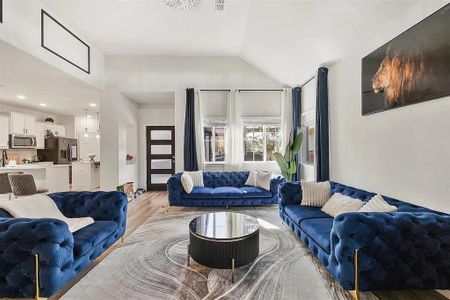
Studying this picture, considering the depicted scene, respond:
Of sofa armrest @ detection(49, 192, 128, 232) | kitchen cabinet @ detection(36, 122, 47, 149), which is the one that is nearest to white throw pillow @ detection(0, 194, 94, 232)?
sofa armrest @ detection(49, 192, 128, 232)

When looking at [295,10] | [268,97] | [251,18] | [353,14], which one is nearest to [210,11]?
[251,18]

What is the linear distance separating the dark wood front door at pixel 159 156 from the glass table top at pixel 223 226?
455 centimetres

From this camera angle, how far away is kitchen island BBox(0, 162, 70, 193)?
5.62 meters

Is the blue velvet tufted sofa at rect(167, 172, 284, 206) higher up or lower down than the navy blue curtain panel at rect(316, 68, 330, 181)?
lower down

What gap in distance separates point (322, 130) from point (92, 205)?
3.86 m

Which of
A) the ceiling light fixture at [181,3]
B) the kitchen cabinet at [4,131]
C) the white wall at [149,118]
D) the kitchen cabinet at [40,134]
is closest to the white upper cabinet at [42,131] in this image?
the kitchen cabinet at [40,134]

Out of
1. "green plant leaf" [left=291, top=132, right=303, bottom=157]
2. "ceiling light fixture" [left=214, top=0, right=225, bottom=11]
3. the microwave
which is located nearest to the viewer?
"ceiling light fixture" [left=214, top=0, right=225, bottom=11]

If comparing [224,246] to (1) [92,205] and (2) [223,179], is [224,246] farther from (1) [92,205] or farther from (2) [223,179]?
(2) [223,179]

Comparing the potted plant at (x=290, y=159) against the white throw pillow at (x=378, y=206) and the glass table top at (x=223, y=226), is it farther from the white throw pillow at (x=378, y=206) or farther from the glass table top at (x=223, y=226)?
the white throw pillow at (x=378, y=206)

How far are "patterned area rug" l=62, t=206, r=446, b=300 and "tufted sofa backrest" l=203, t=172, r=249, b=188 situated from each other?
2213mm

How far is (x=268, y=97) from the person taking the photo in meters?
6.35

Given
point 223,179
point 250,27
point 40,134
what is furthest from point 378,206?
point 40,134

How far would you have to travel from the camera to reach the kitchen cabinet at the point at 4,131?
6.36m

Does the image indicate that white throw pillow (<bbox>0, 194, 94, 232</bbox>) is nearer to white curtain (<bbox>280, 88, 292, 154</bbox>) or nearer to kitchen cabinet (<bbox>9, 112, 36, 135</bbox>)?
white curtain (<bbox>280, 88, 292, 154</bbox>)
